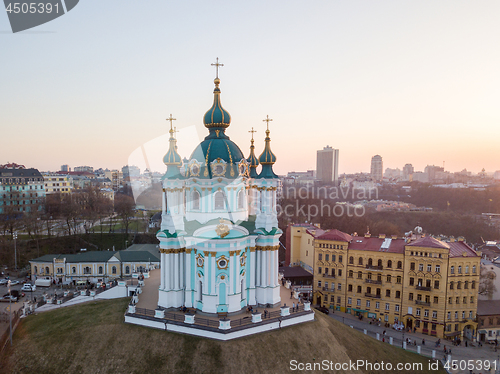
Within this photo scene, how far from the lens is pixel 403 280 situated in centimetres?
2898

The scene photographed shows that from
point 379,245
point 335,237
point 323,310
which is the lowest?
point 323,310

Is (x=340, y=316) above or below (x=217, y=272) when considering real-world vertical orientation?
below

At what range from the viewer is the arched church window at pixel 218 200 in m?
20.9

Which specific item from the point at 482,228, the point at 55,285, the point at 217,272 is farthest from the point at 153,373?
the point at 482,228

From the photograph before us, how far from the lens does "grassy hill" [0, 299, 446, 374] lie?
16.6 metres

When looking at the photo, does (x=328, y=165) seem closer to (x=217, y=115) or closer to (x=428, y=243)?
(x=428, y=243)

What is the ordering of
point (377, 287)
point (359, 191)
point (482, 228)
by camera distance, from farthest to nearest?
1. point (359, 191)
2. point (482, 228)
3. point (377, 287)

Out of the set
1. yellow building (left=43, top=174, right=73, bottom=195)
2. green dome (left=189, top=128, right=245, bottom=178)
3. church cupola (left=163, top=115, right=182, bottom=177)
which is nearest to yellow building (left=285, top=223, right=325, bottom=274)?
green dome (left=189, top=128, right=245, bottom=178)

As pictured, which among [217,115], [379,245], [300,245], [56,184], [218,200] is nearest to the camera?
[218,200]

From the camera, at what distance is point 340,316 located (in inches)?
1184

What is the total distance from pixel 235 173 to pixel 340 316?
60.3 feet

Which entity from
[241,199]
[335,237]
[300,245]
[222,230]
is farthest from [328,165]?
[222,230]

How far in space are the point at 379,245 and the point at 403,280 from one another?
3578 millimetres

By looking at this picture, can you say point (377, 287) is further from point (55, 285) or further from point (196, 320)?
point (55, 285)
